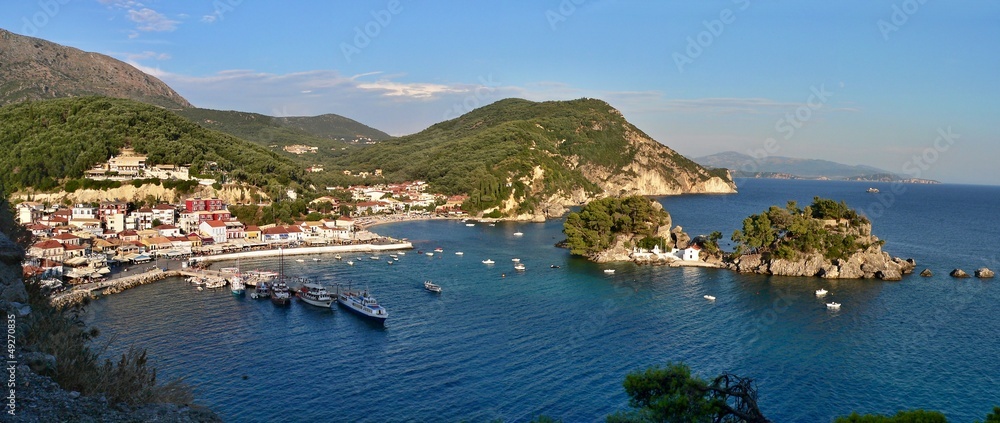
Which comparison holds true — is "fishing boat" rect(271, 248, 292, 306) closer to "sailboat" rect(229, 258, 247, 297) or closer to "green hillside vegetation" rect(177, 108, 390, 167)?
"sailboat" rect(229, 258, 247, 297)

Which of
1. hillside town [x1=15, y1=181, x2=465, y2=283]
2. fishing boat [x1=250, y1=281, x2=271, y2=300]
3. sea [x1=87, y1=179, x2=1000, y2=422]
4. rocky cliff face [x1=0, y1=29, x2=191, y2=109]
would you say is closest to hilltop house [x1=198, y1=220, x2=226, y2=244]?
hillside town [x1=15, y1=181, x2=465, y2=283]

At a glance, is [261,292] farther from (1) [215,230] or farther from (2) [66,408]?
(2) [66,408]

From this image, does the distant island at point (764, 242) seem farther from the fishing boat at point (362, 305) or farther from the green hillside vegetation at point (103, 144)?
the green hillside vegetation at point (103, 144)

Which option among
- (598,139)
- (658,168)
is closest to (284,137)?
(598,139)

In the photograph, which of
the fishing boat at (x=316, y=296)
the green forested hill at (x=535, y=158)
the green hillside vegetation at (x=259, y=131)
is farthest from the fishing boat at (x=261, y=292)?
the green hillside vegetation at (x=259, y=131)

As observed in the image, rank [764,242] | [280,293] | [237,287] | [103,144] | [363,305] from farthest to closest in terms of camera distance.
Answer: [103,144]
[764,242]
[237,287]
[280,293]
[363,305]

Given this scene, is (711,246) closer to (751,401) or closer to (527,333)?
(527,333)

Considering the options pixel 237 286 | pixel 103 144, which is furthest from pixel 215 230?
pixel 103 144
